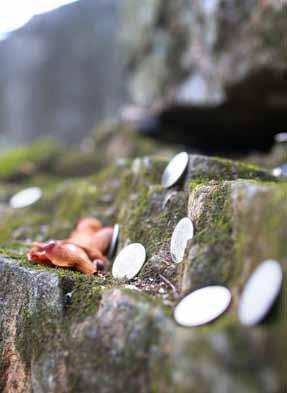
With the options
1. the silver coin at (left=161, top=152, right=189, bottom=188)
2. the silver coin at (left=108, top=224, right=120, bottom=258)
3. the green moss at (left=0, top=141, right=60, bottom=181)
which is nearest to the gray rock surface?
the green moss at (left=0, top=141, right=60, bottom=181)

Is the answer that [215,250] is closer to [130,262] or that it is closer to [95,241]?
[130,262]

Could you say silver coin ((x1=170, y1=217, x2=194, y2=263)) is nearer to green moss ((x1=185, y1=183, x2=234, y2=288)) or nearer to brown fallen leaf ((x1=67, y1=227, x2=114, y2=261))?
green moss ((x1=185, y1=183, x2=234, y2=288))

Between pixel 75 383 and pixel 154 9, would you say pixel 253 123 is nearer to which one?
pixel 154 9

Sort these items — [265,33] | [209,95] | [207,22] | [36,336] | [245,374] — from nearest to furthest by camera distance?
1. [245,374]
2. [36,336]
3. [265,33]
4. [207,22]
5. [209,95]

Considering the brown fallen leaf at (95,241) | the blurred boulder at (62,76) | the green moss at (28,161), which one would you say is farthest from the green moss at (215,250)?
the blurred boulder at (62,76)

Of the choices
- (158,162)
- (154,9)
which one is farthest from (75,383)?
(154,9)

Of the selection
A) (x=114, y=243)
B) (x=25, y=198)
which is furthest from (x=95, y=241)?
(x=25, y=198)
